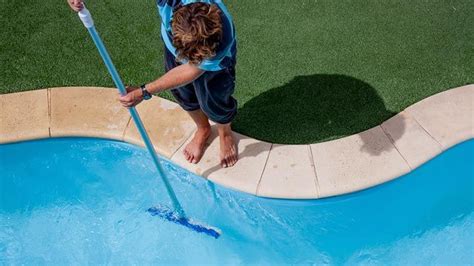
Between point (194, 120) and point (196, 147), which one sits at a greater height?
point (194, 120)

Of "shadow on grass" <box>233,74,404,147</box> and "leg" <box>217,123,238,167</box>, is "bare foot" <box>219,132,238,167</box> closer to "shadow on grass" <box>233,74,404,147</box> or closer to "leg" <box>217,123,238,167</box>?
"leg" <box>217,123,238,167</box>

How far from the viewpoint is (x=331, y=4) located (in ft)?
16.4

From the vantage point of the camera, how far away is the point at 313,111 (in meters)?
4.34

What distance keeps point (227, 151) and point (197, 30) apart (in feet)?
5.27

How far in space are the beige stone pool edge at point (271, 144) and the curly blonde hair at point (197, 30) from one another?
1559 millimetres

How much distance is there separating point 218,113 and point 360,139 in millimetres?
1238

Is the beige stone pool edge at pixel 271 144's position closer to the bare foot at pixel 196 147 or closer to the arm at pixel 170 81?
the bare foot at pixel 196 147

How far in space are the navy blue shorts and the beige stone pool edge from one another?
1.76 ft

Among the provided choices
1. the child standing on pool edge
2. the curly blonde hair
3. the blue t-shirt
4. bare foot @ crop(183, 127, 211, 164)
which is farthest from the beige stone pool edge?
the curly blonde hair

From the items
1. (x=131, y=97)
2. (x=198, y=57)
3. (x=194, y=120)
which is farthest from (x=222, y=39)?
(x=194, y=120)

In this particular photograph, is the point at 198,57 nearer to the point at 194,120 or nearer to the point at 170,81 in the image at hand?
the point at 170,81

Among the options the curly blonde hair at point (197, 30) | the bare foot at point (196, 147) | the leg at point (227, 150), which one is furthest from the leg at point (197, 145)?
the curly blonde hair at point (197, 30)

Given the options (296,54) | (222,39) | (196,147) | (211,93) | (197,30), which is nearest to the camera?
(197,30)

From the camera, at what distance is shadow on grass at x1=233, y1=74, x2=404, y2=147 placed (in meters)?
4.23
